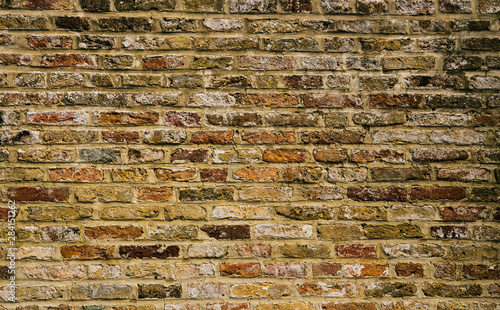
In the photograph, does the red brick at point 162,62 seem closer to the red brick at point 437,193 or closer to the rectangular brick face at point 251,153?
the rectangular brick face at point 251,153

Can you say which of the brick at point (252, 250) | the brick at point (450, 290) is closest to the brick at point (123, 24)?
the brick at point (252, 250)

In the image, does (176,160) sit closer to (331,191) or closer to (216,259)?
(216,259)

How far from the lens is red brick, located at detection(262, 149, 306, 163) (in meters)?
1.47

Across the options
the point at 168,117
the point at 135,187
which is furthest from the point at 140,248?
the point at 168,117

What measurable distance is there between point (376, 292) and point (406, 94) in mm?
913

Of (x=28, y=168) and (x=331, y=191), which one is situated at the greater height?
(x=28, y=168)

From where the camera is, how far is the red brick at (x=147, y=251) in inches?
57.0

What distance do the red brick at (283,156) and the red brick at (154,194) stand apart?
1.53ft

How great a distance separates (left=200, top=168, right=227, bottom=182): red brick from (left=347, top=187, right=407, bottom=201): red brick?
0.57m

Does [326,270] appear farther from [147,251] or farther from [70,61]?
[70,61]

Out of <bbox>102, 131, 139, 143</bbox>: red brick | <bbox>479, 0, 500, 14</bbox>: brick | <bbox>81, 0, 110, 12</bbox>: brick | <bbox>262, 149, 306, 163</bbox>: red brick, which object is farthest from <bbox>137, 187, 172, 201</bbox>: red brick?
<bbox>479, 0, 500, 14</bbox>: brick

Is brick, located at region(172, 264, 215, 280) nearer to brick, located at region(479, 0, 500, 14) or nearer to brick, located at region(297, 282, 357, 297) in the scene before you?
brick, located at region(297, 282, 357, 297)

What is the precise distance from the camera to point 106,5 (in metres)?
1.45

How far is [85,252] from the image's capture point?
4.73ft
